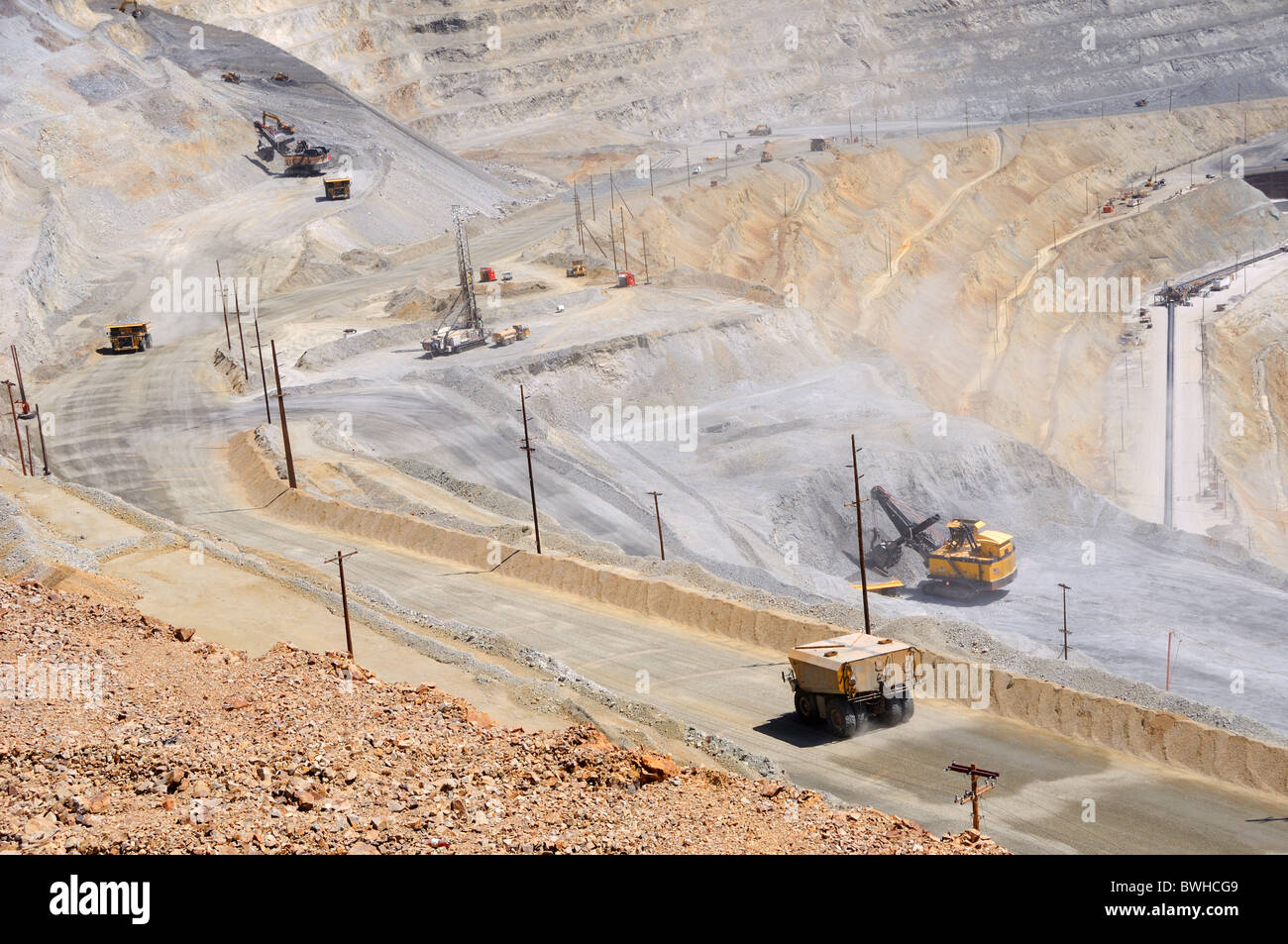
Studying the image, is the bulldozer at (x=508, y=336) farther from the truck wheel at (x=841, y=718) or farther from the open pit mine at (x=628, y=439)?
the truck wheel at (x=841, y=718)

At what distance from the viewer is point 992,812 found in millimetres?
22953

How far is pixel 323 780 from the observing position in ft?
52.5

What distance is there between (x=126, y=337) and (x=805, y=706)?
49.3m

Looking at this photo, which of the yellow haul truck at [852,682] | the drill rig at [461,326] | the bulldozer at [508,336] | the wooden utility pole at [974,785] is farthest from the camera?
the bulldozer at [508,336]

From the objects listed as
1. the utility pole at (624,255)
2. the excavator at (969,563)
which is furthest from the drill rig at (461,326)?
the excavator at (969,563)

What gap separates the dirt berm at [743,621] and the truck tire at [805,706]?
422cm

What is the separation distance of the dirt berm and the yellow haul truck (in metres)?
2.77

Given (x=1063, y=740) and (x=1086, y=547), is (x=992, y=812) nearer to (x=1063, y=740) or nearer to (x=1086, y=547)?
(x=1063, y=740)

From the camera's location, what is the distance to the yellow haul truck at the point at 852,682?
2602 centimetres

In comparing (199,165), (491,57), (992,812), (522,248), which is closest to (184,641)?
(992,812)

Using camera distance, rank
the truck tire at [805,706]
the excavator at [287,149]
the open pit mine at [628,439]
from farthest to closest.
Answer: the excavator at [287,149], the truck tire at [805,706], the open pit mine at [628,439]

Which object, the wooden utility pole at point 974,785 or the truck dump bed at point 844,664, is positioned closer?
the wooden utility pole at point 974,785

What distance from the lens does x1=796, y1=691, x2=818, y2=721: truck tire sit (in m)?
26.8

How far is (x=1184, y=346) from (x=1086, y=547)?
40456mm
